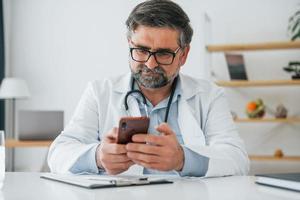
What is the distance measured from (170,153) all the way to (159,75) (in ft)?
1.44

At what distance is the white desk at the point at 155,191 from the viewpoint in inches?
45.4

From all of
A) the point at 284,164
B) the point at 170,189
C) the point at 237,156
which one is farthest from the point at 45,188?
the point at 284,164

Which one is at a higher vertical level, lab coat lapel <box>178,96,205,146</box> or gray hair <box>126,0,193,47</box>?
gray hair <box>126,0,193,47</box>

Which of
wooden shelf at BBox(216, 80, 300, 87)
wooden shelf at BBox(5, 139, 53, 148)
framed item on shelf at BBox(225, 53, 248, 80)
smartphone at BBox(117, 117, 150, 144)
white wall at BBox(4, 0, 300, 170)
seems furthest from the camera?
white wall at BBox(4, 0, 300, 170)

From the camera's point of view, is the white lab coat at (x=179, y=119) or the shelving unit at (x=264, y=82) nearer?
the white lab coat at (x=179, y=119)

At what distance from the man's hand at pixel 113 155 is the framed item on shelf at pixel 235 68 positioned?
2787 millimetres

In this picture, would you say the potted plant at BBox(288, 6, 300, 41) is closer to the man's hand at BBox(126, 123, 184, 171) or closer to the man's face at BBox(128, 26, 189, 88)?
the man's face at BBox(128, 26, 189, 88)

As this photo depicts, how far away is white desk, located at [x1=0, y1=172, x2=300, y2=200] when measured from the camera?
1154 mm

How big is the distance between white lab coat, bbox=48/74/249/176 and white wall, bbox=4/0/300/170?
247cm

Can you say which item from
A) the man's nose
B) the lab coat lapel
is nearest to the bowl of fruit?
the lab coat lapel

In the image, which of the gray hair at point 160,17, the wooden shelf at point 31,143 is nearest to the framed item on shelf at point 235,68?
the wooden shelf at point 31,143

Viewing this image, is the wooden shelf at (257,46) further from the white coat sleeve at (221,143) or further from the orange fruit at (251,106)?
the white coat sleeve at (221,143)

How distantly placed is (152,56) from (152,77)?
8 centimetres

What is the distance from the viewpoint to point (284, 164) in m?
4.34
